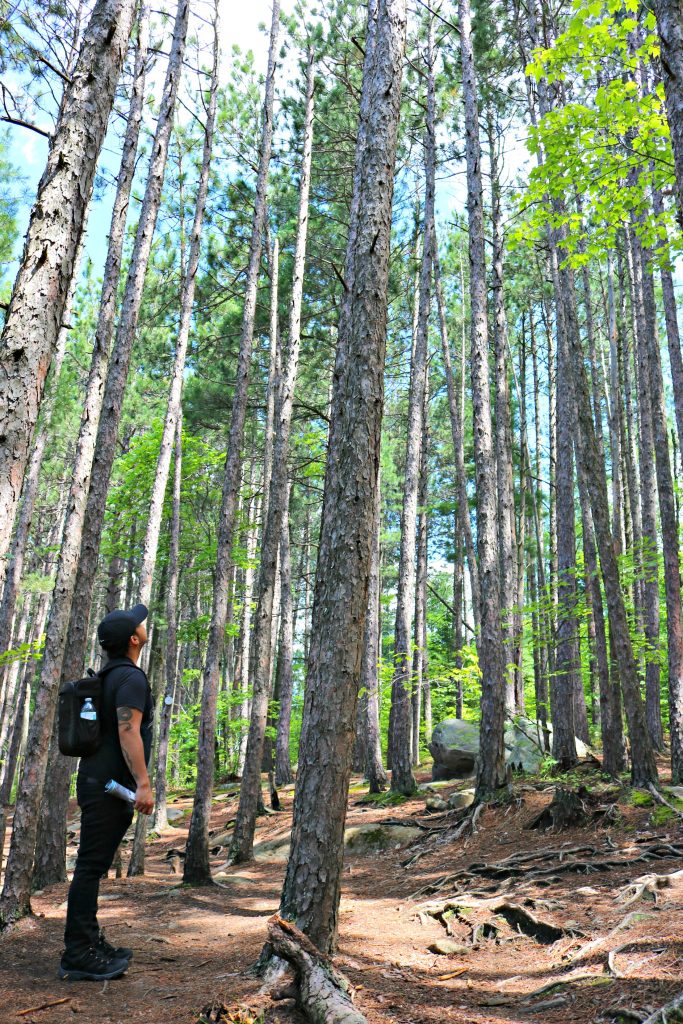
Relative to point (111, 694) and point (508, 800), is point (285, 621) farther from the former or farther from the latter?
point (111, 694)

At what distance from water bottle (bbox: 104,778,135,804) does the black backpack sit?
212 mm

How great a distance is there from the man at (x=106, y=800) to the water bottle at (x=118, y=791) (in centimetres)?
3

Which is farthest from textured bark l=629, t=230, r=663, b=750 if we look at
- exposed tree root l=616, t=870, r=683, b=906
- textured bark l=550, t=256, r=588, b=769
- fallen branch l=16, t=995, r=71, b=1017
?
fallen branch l=16, t=995, r=71, b=1017

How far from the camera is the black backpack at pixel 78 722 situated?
3.98 m

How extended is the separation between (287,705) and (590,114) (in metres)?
15.0

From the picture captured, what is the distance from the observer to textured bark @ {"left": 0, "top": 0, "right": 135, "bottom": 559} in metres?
2.99

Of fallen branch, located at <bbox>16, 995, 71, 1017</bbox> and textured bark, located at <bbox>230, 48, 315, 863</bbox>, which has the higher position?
textured bark, located at <bbox>230, 48, 315, 863</bbox>

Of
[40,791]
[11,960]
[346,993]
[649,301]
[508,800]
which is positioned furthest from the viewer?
[649,301]

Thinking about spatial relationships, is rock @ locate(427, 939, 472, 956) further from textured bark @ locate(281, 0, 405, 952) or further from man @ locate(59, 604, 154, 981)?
man @ locate(59, 604, 154, 981)

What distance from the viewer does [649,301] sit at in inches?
412

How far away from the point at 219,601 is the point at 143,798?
490 centimetres

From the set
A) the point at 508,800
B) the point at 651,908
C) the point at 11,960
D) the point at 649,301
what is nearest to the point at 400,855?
the point at 508,800

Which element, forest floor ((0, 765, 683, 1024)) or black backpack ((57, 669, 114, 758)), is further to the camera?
black backpack ((57, 669, 114, 758))

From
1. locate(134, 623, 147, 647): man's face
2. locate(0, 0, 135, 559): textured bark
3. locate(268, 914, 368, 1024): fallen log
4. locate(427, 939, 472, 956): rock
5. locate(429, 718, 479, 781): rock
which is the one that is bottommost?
locate(427, 939, 472, 956): rock
